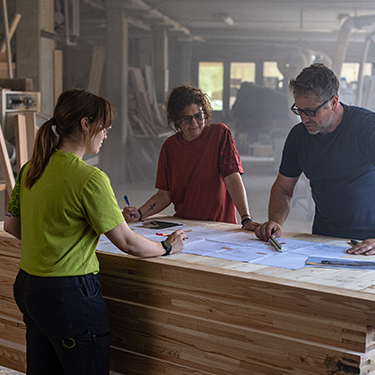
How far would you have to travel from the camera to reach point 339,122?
253 centimetres

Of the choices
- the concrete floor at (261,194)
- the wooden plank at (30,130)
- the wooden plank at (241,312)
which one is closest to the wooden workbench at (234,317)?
the wooden plank at (241,312)

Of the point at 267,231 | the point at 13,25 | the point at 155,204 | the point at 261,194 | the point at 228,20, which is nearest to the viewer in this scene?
the point at 267,231

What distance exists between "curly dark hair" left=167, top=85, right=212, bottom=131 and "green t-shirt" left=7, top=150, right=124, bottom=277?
3.89ft

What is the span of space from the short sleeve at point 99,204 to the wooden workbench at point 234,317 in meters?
0.35

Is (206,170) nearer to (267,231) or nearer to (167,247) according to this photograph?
(267,231)

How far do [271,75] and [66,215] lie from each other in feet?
16.3

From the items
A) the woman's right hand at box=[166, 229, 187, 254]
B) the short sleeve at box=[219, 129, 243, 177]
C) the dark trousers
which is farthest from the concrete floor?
the dark trousers

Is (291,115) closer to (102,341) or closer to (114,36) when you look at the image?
(114,36)

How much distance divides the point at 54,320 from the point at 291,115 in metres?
5.06

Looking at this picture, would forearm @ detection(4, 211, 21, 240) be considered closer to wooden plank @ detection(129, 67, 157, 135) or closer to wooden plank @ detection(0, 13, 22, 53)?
wooden plank @ detection(0, 13, 22, 53)

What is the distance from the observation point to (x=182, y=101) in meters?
2.83

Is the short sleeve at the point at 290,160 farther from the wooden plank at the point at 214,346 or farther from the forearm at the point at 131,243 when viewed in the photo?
the wooden plank at the point at 214,346

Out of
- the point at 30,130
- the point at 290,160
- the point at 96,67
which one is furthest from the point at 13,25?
the point at 290,160

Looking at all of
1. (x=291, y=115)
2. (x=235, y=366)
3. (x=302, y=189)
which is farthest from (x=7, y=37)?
(x=235, y=366)
